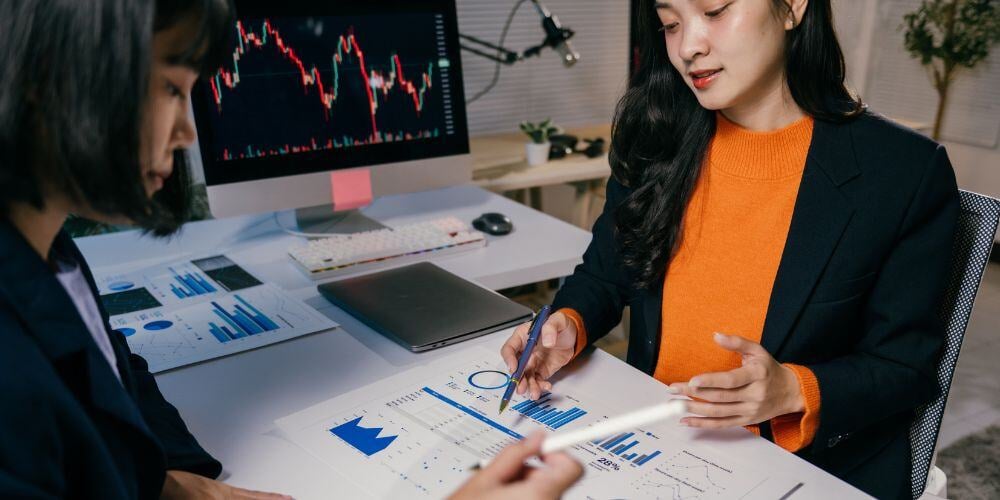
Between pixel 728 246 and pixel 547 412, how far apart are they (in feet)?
1.35

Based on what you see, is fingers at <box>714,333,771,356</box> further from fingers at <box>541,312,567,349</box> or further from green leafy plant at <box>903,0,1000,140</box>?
green leafy plant at <box>903,0,1000,140</box>

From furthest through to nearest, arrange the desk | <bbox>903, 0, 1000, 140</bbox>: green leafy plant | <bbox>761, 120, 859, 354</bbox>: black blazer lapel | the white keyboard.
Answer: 1. <bbox>903, 0, 1000, 140</bbox>: green leafy plant
2. the desk
3. the white keyboard
4. <bbox>761, 120, 859, 354</bbox>: black blazer lapel

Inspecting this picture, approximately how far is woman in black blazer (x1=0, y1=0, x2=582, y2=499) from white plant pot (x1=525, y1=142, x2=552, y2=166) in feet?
5.17

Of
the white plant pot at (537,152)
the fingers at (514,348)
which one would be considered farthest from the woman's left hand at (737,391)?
the white plant pot at (537,152)

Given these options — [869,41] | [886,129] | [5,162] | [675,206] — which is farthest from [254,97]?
[869,41]

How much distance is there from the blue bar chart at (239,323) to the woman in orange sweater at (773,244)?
0.41 metres

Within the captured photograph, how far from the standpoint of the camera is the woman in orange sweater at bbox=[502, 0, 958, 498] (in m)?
0.91

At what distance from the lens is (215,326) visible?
3.60ft

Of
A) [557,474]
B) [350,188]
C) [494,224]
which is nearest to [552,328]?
[557,474]

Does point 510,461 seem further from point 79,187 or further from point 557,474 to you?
point 79,187

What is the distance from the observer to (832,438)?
898 millimetres

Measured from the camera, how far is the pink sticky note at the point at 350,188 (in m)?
1.53

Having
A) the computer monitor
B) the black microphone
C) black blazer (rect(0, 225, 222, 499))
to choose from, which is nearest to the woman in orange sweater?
black blazer (rect(0, 225, 222, 499))

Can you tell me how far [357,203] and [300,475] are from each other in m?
0.88
